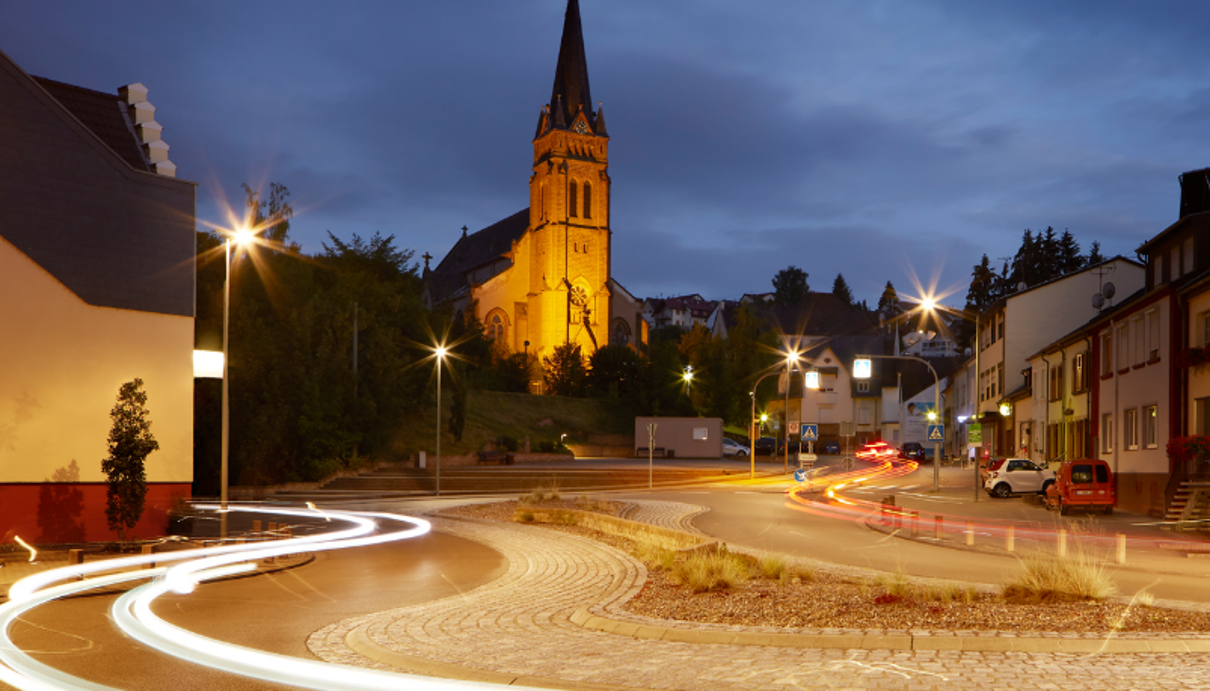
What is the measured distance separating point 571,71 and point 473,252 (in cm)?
3090

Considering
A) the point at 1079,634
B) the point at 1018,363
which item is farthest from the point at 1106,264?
the point at 1079,634

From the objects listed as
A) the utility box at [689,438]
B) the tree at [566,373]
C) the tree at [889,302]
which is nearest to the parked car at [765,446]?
the utility box at [689,438]

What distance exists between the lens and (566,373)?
265 ft

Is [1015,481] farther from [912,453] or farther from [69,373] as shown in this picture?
[912,453]

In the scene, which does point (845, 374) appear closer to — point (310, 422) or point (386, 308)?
point (386, 308)

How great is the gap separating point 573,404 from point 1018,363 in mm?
32115

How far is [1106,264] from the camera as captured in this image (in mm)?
49125

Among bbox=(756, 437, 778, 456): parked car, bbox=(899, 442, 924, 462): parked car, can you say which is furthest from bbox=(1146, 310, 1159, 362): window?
bbox=(756, 437, 778, 456): parked car

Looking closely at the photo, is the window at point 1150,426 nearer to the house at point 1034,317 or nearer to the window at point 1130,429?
the window at point 1130,429

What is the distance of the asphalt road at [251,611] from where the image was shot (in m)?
8.16

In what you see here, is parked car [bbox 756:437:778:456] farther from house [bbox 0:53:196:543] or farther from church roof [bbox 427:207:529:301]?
house [bbox 0:53:196:543]

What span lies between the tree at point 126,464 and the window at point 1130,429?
2772cm

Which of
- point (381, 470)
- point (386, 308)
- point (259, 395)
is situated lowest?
point (381, 470)

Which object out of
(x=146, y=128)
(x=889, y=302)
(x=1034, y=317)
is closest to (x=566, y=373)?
(x=1034, y=317)
